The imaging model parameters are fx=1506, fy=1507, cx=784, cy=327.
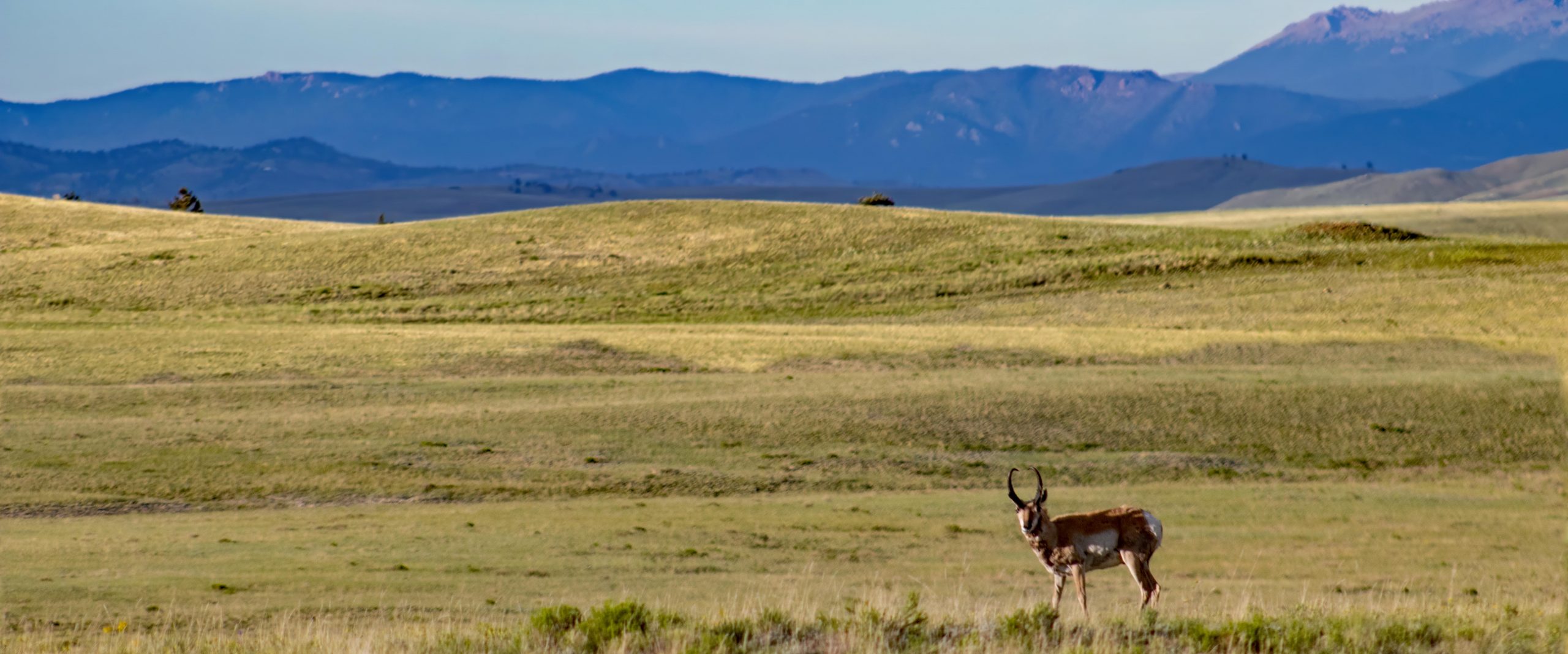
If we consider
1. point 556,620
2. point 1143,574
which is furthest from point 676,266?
point 1143,574

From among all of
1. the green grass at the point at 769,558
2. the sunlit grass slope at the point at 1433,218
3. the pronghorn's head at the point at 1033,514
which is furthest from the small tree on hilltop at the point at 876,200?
the pronghorn's head at the point at 1033,514

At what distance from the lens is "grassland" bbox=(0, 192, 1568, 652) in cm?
1546

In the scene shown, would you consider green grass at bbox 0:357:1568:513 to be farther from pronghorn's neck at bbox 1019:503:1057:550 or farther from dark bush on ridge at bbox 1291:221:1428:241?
dark bush on ridge at bbox 1291:221:1428:241

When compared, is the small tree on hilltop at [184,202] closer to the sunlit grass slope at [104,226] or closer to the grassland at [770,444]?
the sunlit grass slope at [104,226]

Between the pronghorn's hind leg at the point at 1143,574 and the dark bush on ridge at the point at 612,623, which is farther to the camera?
the pronghorn's hind leg at the point at 1143,574

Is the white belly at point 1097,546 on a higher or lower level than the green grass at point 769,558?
higher

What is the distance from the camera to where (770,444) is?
29.1 m

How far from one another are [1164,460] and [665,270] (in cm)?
3496

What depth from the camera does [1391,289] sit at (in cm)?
5109

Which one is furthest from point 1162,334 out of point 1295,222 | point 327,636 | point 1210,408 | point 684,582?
point 1295,222

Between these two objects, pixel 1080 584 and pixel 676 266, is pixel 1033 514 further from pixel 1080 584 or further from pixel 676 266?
pixel 676 266

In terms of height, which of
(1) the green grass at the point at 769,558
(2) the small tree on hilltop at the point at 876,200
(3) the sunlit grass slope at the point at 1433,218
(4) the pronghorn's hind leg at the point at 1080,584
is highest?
(2) the small tree on hilltop at the point at 876,200

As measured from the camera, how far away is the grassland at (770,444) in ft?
50.7

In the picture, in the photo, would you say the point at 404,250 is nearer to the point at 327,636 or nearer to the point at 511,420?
the point at 511,420
